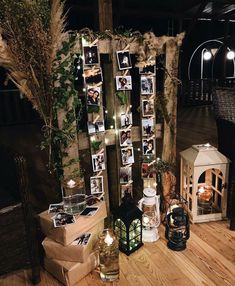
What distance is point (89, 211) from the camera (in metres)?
1.91

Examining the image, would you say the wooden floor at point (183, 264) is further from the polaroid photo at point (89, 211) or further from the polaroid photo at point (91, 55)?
the polaroid photo at point (91, 55)

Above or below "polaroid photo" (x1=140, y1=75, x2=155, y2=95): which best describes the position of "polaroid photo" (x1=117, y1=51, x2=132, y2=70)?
above

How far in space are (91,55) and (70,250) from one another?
1415 mm

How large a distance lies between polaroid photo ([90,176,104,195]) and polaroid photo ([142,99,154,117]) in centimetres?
69

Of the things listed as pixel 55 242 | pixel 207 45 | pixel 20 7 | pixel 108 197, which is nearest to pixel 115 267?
pixel 55 242

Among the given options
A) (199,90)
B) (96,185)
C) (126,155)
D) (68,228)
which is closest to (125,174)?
(126,155)

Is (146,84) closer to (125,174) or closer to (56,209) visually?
(125,174)

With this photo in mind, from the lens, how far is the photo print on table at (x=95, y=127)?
7.22 ft

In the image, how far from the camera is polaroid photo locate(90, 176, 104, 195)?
2326mm

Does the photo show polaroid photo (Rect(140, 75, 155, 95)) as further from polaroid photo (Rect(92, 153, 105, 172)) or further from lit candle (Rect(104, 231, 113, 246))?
lit candle (Rect(104, 231, 113, 246))

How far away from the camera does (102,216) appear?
1972 millimetres

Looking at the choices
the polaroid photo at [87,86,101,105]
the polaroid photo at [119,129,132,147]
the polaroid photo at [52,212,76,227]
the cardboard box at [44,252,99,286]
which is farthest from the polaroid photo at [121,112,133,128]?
the cardboard box at [44,252,99,286]

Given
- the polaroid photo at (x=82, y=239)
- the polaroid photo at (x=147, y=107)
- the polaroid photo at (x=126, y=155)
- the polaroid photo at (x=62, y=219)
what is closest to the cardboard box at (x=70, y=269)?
the polaroid photo at (x=82, y=239)

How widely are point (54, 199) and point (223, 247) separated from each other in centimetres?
178
